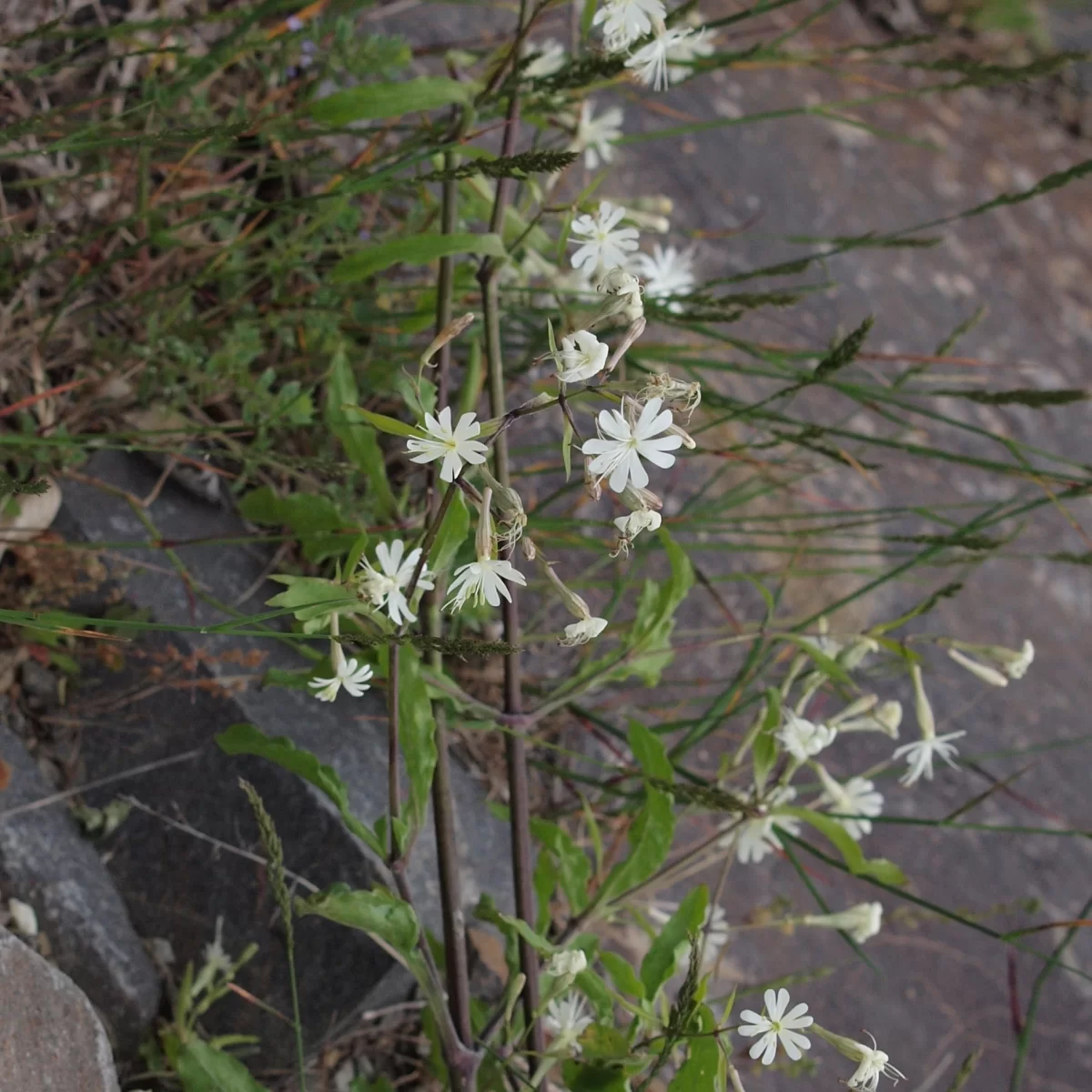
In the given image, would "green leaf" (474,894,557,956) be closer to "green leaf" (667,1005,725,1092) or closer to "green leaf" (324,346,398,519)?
"green leaf" (667,1005,725,1092)

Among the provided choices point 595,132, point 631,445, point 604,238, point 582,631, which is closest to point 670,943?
point 582,631

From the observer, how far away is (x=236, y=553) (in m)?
1.50

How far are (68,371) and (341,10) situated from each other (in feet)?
1.99

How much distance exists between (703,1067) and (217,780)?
68 cm

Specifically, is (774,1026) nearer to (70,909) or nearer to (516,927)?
(516,927)

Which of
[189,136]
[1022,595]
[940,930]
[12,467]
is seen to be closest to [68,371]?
Answer: [12,467]

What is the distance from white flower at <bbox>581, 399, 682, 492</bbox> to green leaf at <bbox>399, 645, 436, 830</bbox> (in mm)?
300

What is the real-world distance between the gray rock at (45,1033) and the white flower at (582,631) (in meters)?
0.62

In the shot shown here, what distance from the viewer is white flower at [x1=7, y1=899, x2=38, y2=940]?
1.19 meters

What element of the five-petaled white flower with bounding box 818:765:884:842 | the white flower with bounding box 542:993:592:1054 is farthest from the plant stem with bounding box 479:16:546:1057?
the five-petaled white flower with bounding box 818:765:884:842

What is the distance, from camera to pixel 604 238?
40.4 inches

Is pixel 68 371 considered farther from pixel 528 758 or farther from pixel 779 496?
pixel 779 496

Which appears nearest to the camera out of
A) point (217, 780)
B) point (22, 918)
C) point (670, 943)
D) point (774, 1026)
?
point (774, 1026)

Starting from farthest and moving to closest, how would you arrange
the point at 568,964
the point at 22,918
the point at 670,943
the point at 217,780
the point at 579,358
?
the point at 217,780
the point at 22,918
the point at 670,943
the point at 568,964
the point at 579,358
